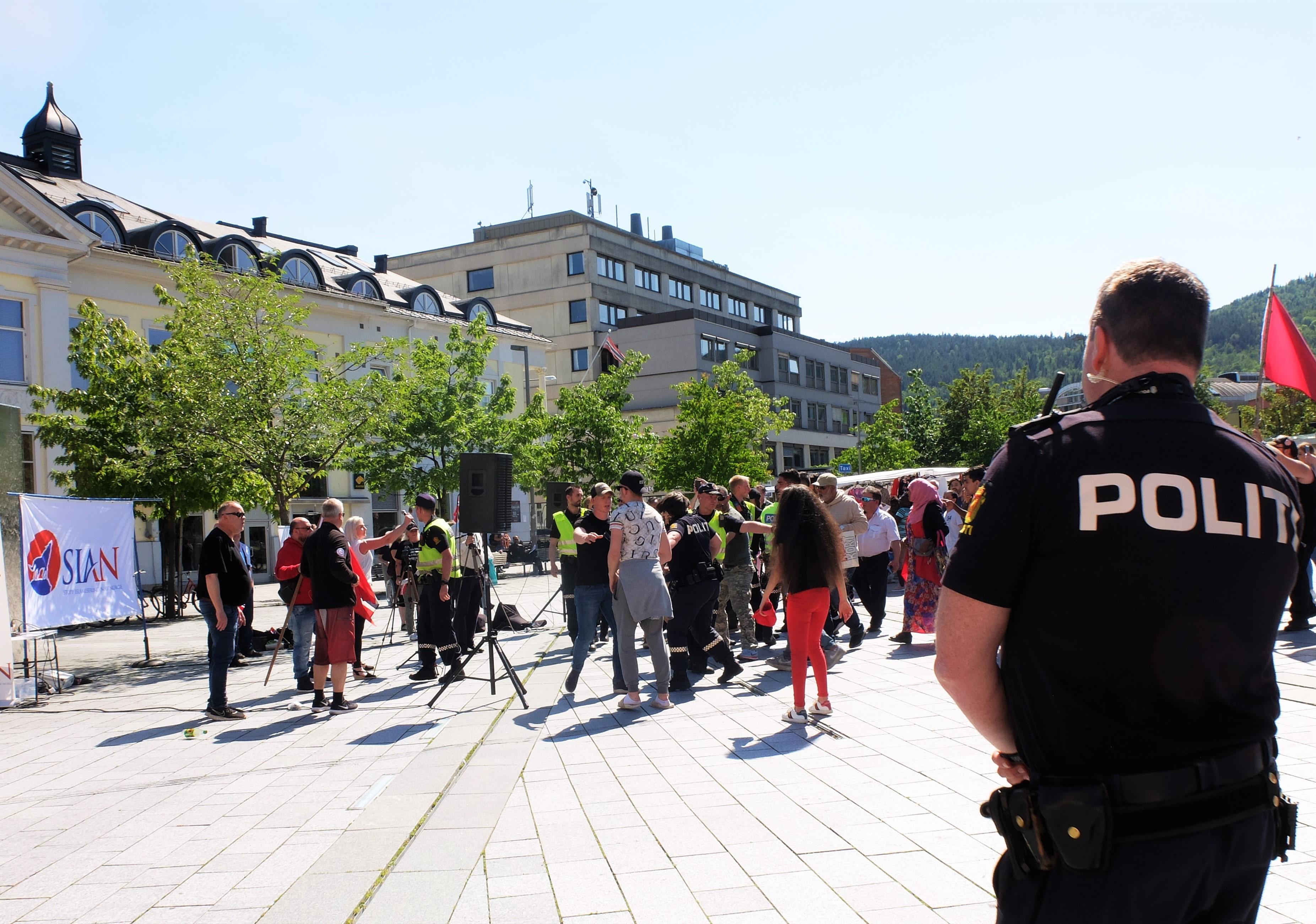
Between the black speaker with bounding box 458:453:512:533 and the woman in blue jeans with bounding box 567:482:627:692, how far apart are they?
88 centimetres

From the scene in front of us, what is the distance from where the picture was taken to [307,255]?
3853 cm

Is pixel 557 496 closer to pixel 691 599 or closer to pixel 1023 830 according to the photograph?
pixel 691 599

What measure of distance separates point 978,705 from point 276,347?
17.3 metres

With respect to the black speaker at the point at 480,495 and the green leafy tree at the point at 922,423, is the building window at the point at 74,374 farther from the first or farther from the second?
the green leafy tree at the point at 922,423

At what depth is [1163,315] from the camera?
2098 millimetres

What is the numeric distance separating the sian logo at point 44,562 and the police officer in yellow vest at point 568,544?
18.8 ft

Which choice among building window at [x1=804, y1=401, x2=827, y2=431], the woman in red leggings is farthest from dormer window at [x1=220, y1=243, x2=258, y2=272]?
building window at [x1=804, y1=401, x2=827, y2=431]

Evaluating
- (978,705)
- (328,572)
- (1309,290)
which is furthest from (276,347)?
(1309,290)

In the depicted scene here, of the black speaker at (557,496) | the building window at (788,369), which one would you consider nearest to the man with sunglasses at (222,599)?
the black speaker at (557,496)

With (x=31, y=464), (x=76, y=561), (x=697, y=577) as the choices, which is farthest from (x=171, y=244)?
(x=697, y=577)

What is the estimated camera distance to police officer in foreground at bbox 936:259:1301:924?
1.86 meters

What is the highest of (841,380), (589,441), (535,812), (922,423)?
(841,380)

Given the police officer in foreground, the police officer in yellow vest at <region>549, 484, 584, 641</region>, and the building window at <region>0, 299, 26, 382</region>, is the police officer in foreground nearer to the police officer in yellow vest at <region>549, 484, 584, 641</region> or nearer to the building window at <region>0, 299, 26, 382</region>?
the police officer in yellow vest at <region>549, 484, 584, 641</region>

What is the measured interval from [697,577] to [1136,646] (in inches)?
321
